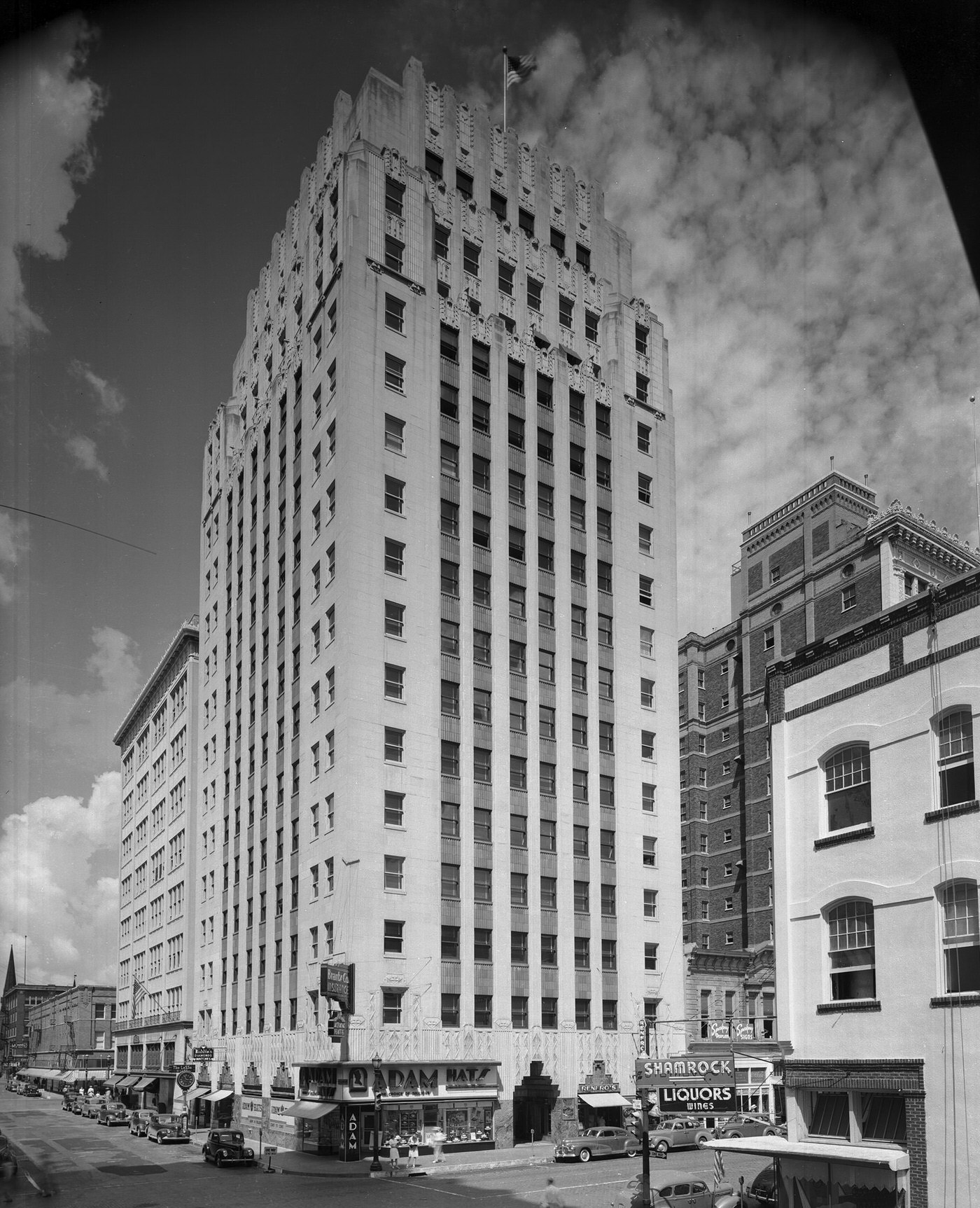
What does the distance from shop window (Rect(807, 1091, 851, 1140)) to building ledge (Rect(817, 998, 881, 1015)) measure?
161 centimetres

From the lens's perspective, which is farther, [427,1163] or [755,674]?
[755,674]

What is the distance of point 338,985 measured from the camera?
5166cm

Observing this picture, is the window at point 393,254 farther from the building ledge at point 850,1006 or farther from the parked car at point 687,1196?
the building ledge at point 850,1006

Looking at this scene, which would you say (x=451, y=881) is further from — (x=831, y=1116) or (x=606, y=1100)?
(x=831, y=1116)

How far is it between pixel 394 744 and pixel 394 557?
32.6ft

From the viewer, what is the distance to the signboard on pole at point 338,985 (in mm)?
51312

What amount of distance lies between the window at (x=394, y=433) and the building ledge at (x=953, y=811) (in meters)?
43.6

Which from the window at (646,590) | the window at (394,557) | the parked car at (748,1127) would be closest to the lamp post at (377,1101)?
the parked car at (748,1127)

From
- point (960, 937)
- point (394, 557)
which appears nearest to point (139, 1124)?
point (394, 557)

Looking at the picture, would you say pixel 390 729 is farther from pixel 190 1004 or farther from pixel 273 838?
pixel 190 1004

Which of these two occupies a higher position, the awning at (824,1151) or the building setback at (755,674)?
the building setback at (755,674)

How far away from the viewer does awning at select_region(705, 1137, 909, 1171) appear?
858 inches

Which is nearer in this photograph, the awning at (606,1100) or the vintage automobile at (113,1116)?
the awning at (606,1100)

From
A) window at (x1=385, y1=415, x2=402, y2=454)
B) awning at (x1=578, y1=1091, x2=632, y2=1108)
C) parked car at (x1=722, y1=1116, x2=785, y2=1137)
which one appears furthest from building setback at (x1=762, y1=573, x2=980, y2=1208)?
window at (x1=385, y1=415, x2=402, y2=454)
